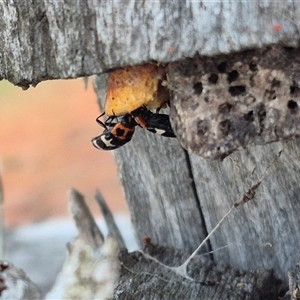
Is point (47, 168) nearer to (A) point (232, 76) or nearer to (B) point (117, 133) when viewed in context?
(B) point (117, 133)

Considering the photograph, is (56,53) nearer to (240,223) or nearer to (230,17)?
(230,17)

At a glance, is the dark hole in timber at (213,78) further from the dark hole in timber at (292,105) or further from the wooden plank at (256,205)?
the wooden plank at (256,205)

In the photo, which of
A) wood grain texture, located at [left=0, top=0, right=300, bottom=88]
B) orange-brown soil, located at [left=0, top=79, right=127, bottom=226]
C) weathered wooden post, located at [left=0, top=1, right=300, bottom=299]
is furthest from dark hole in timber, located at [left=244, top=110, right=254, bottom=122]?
orange-brown soil, located at [left=0, top=79, right=127, bottom=226]

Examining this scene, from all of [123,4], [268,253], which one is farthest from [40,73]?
[268,253]

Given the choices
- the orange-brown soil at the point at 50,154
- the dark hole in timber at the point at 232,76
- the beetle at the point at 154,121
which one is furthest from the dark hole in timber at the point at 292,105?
the orange-brown soil at the point at 50,154

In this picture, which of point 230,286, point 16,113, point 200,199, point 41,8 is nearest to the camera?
point 41,8

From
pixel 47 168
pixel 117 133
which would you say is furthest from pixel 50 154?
pixel 117 133
